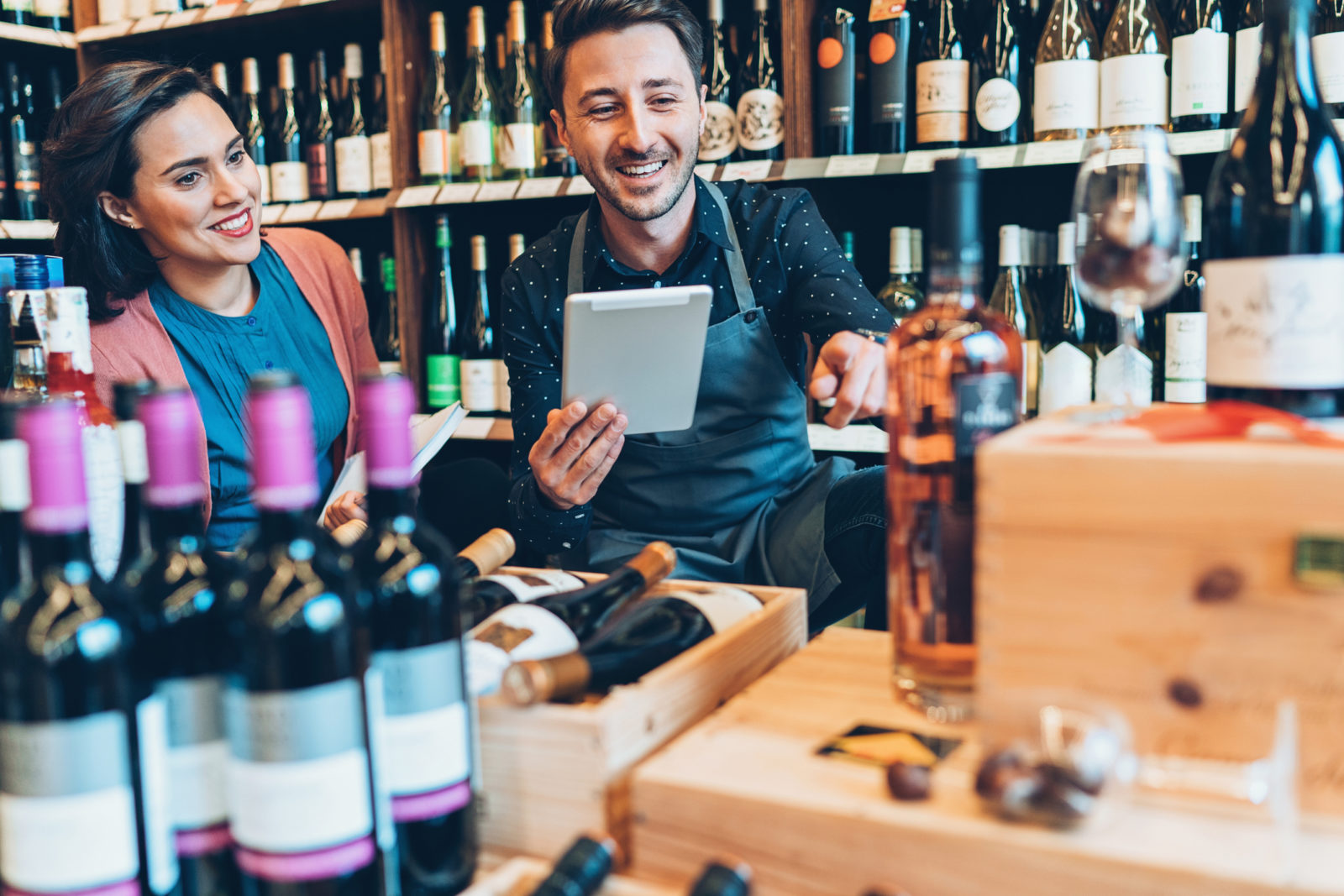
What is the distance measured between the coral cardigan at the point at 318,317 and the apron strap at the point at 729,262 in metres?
0.44

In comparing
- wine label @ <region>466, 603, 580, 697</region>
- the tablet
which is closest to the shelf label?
the tablet

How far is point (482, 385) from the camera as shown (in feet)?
7.46

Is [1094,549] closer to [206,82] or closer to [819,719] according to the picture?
[819,719]

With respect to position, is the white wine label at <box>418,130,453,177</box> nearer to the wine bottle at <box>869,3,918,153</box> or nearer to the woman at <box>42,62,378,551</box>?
the woman at <box>42,62,378,551</box>

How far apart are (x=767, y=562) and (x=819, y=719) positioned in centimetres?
91

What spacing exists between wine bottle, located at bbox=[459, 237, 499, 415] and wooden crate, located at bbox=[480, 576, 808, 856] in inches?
63.3

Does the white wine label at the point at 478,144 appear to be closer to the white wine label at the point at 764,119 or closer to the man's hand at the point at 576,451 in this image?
the white wine label at the point at 764,119

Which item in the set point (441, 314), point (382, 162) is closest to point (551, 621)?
point (441, 314)

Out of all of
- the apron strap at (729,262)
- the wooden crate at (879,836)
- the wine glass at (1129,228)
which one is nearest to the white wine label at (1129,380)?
the wine glass at (1129,228)

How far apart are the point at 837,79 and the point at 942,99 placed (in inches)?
8.4

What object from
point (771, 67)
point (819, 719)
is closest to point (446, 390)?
point (771, 67)

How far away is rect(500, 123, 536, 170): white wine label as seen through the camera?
2242 millimetres

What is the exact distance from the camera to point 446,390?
238 cm

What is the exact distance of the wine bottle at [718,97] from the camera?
2070 millimetres
